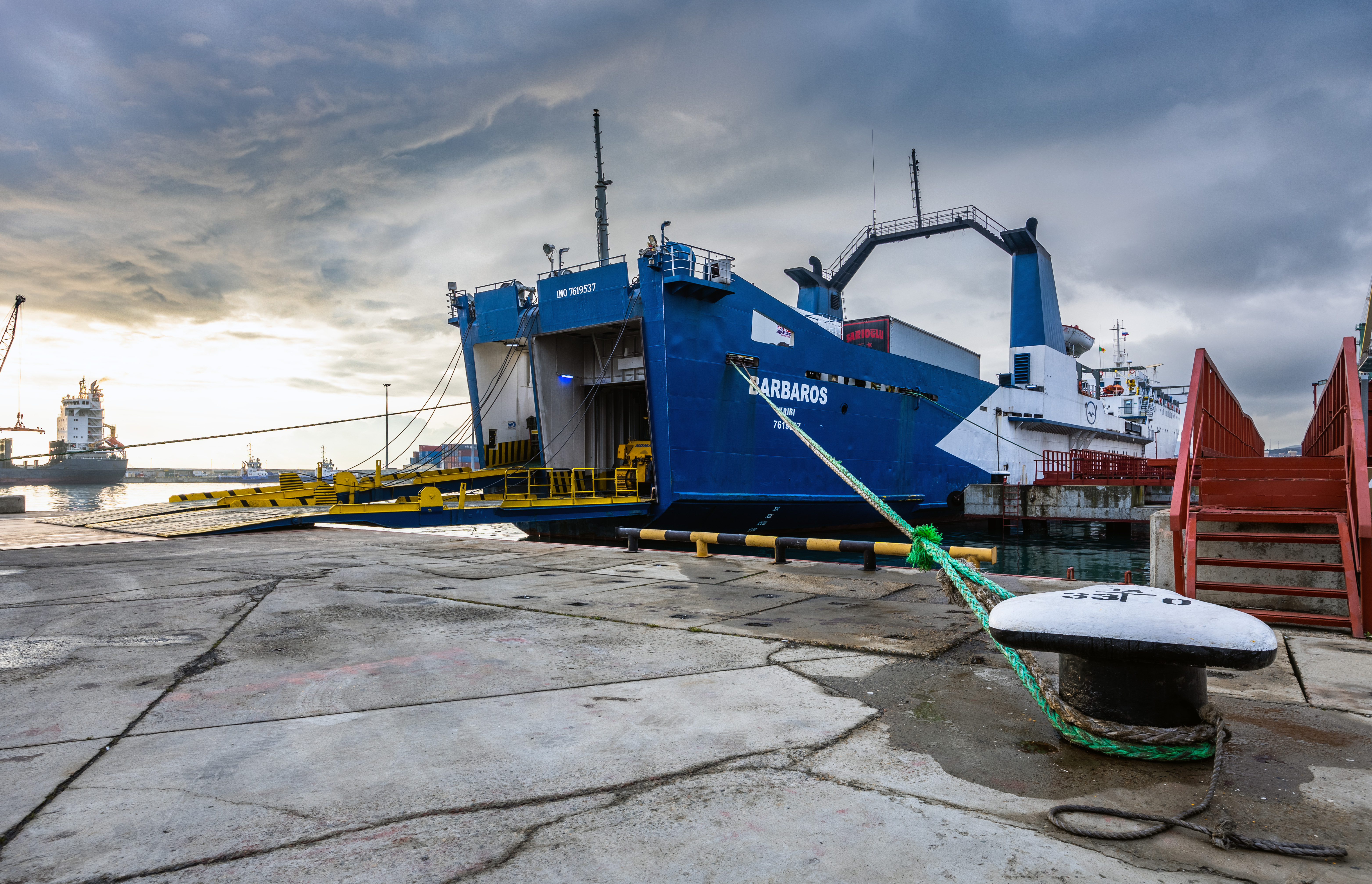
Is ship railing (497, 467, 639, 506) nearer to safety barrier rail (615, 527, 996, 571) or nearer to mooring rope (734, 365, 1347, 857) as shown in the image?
safety barrier rail (615, 527, 996, 571)

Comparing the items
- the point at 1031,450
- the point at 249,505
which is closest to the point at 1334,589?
the point at 249,505

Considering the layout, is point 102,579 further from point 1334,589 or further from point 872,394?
point 872,394

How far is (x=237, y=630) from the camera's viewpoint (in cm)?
477

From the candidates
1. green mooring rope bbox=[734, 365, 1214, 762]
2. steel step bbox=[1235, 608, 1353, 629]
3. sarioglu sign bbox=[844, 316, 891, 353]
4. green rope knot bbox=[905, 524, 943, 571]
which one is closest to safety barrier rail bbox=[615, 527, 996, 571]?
green mooring rope bbox=[734, 365, 1214, 762]

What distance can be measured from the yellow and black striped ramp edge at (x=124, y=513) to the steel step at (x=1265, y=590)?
15561 millimetres

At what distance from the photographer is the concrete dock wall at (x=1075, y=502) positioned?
68.0 feet

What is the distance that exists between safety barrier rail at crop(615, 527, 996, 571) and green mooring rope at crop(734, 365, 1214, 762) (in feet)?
2.32

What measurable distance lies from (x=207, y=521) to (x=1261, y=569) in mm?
13987

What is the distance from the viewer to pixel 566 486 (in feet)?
51.7

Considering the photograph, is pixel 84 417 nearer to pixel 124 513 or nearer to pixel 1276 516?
pixel 124 513

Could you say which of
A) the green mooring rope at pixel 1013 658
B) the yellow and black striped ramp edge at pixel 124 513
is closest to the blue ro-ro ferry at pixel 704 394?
the yellow and black striped ramp edge at pixel 124 513

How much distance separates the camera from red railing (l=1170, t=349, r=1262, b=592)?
5316 mm

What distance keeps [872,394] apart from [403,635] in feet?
46.6

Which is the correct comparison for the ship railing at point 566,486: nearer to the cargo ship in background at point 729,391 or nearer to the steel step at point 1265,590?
the cargo ship in background at point 729,391
